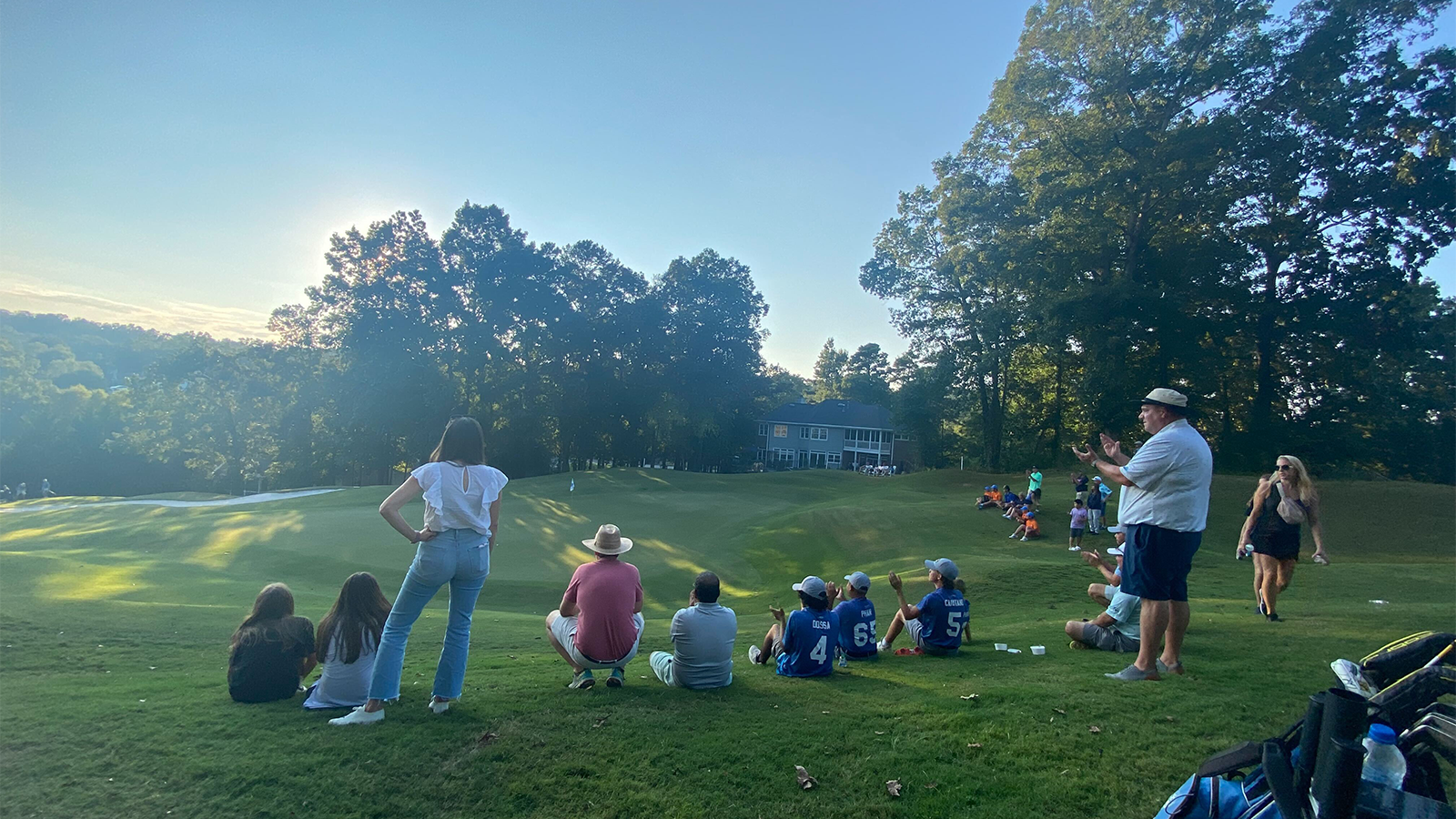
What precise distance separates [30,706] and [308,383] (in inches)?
2243

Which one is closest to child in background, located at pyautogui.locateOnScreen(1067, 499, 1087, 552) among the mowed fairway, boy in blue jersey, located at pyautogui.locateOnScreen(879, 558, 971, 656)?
the mowed fairway

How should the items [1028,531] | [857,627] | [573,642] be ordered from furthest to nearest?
[1028,531] < [857,627] < [573,642]

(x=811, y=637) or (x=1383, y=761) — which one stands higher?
(x=1383, y=761)

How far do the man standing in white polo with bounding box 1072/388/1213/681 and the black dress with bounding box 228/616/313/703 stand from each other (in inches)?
258

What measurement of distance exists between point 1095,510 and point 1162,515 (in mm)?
17331

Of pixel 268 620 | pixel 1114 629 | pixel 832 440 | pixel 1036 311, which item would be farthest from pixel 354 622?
pixel 832 440

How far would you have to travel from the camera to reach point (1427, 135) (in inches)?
1221

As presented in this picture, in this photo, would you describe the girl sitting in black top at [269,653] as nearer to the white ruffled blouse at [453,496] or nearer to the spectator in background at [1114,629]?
the white ruffled blouse at [453,496]

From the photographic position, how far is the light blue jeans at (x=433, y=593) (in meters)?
5.29

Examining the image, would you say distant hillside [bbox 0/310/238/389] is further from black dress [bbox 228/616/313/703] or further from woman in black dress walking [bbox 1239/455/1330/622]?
woman in black dress walking [bbox 1239/455/1330/622]

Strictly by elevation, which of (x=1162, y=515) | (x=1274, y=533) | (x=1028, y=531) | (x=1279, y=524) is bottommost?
(x=1028, y=531)

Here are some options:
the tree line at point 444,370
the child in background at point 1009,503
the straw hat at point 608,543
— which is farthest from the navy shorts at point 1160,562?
the tree line at point 444,370

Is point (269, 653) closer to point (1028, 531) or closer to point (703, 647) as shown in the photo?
point (703, 647)

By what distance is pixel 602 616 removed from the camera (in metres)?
6.43
